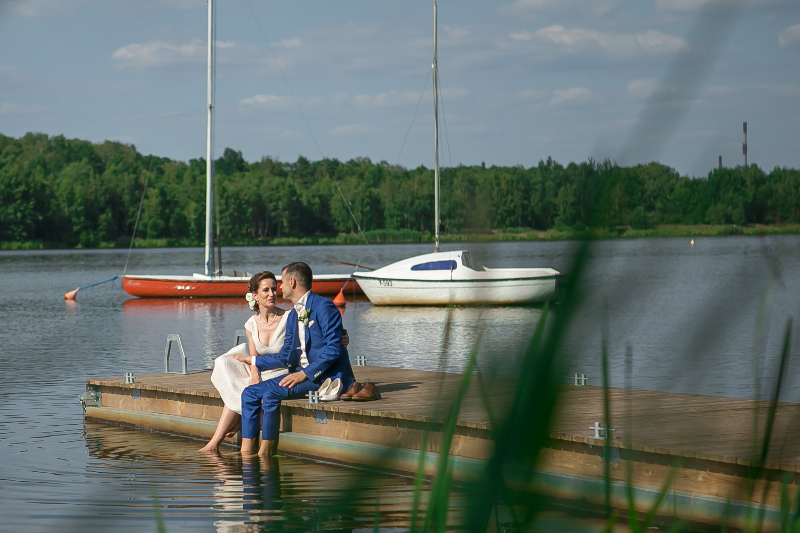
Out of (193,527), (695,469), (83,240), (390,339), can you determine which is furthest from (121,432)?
(83,240)

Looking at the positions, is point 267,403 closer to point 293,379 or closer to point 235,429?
point 293,379

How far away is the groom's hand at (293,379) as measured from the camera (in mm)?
8617

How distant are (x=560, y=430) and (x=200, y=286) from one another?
123 feet

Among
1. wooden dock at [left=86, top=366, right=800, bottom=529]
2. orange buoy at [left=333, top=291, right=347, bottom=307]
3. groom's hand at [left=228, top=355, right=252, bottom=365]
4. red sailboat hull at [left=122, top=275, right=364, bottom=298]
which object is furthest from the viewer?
red sailboat hull at [left=122, top=275, right=364, bottom=298]

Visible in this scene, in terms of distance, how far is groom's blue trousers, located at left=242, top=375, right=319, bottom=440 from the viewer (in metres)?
8.74

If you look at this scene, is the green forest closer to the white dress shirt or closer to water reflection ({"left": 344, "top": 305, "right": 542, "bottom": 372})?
water reflection ({"left": 344, "top": 305, "right": 542, "bottom": 372})

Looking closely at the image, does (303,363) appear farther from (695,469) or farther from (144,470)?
(695,469)

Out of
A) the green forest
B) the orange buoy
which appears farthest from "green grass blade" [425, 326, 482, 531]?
the orange buoy

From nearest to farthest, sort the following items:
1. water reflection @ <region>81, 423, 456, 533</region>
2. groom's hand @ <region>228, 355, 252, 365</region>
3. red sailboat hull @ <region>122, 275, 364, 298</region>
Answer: water reflection @ <region>81, 423, 456, 533</region> → groom's hand @ <region>228, 355, 252, 365</region> → red sailboat hull @ <region>122, 275, 364, 298</region>

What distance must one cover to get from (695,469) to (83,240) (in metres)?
110

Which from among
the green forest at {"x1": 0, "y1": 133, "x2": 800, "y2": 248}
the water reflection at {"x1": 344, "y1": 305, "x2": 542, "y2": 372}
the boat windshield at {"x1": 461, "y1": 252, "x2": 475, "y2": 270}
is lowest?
the water reflection at {"x1": 344, "y1": 305, "x2": 542, "y2": 372}

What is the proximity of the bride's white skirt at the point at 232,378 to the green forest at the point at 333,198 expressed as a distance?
1.96 metres

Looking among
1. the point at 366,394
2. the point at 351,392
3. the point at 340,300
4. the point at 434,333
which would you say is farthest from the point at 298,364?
the point at 340,300

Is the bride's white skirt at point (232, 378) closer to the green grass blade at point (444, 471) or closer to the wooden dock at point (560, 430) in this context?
the wooden dock at point (560, 430)
